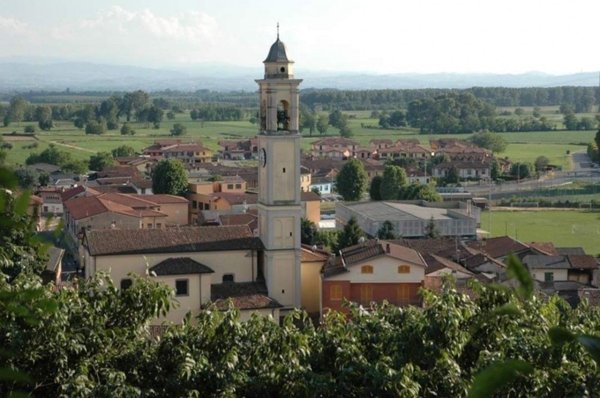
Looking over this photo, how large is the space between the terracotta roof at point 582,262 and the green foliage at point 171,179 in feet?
58.3

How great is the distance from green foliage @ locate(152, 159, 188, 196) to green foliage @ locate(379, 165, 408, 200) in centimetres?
843

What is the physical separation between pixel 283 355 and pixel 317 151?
58.2 meters

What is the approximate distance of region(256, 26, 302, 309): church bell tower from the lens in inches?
715

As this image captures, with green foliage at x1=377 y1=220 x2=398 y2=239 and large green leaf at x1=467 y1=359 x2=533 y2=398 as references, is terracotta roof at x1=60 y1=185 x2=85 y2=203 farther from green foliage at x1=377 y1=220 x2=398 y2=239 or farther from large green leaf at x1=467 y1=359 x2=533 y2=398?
large green leaf at x1=467 y1=359 x2=533 y2=398

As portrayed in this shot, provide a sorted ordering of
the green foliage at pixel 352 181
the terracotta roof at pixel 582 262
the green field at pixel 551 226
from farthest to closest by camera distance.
Answer: the green foliage at pixel 352 181
the green field at pixel 551 226
the terracotta roof at pixel 582 262

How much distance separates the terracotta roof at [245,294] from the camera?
17.0m

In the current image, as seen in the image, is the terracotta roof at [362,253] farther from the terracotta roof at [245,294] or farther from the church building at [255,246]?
the terracotta roof at [245,294]

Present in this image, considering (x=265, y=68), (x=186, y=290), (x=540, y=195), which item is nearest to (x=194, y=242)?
(x=186, y=290)

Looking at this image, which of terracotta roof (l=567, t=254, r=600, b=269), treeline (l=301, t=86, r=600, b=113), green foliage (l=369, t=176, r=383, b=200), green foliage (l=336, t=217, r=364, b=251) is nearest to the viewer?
terracotta roof (l=567, t=254, r=600, b=269)

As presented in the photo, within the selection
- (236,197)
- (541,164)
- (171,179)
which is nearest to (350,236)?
(236,197)

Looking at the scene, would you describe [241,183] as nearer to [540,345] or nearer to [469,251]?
[469,251]

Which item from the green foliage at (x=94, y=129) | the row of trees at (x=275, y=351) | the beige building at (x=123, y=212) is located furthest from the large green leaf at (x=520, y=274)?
the green foliage at (x=94, y=129)

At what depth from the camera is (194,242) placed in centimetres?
1803

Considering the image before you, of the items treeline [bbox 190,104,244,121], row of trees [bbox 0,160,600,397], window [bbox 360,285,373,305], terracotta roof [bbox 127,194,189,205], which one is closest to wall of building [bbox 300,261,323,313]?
window [bbox 360,285,373,305]
